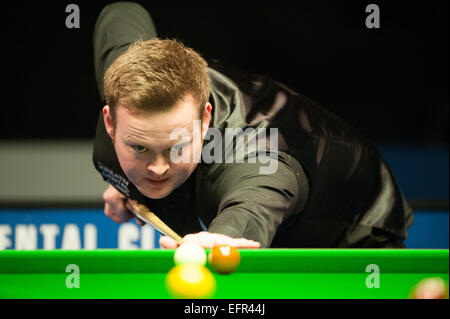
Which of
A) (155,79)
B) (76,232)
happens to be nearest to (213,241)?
(155,79)

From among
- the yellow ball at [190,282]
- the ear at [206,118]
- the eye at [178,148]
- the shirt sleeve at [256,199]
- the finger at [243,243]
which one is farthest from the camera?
the ear at [206,118]

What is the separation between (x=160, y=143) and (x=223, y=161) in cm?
26

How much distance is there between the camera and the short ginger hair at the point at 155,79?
2.41 meters

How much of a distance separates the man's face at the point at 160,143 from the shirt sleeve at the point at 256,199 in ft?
0.62

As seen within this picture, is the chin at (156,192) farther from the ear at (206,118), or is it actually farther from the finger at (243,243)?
the finger at (243,243)

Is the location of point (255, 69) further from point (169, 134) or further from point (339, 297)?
point (339, 297)

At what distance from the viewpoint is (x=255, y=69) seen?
467 centimetres

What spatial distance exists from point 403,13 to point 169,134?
2909 millimetres

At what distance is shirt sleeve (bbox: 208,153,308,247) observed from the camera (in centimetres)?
209

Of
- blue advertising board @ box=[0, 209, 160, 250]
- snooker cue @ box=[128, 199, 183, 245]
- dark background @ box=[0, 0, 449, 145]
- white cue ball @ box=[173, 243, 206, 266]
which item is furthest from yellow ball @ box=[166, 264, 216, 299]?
dark background @ box=[0, 0, 449, 145]

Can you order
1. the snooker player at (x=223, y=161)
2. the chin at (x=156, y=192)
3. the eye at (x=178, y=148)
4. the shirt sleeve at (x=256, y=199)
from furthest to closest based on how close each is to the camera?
the chin at (x=156, y=192)
the eye at (x=178, y=148)
the snooker player at (x=223, y=161)
the shirt sleeve at (x=256, y=199)

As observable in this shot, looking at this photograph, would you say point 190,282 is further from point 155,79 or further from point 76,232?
point 76,232

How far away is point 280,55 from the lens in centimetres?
475

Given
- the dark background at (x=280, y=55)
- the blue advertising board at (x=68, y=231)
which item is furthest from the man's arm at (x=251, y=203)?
the dark background at (x=280, y=55)
